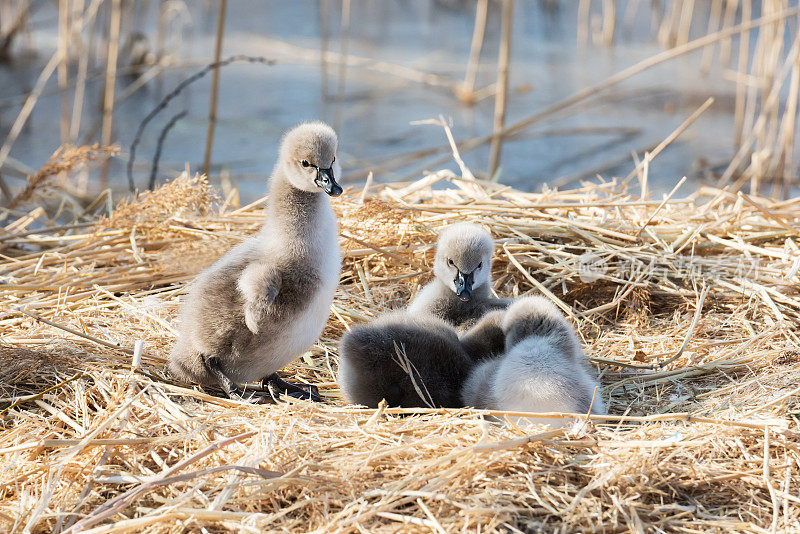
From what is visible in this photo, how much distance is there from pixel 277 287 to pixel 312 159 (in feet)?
1.32

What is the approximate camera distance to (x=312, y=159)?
2.62 metres

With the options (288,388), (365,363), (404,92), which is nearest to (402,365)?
(365,363)

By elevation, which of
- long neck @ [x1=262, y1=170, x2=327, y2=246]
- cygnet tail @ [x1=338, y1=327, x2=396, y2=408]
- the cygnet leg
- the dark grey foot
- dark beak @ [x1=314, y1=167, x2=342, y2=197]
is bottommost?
the dark grey foot

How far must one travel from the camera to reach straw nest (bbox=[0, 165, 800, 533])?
199 centimetres

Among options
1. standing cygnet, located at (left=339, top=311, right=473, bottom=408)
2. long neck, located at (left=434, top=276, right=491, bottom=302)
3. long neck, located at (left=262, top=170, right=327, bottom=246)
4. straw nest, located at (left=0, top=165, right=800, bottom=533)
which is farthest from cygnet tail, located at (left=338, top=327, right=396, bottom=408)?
long neck, located at (left=434, top=276, right=491, bottom=302)

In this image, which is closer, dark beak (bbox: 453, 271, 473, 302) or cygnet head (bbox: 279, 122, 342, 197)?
cygnet head (bbox: 279, 122, 342, 197)

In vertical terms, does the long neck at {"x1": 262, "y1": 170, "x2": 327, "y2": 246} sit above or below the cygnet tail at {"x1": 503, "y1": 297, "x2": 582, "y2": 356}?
above

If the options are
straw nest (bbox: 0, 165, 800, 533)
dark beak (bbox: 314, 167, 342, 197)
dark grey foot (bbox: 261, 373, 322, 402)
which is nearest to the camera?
straw nest (bbox: 0, 165, 800, 533)

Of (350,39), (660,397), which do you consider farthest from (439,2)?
(660,397)

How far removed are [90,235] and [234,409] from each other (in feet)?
5.52

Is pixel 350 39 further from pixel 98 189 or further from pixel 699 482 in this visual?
pixel 699 482

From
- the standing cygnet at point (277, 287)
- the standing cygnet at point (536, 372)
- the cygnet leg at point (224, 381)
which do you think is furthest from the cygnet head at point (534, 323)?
the cygnet leg at point (224, 381)

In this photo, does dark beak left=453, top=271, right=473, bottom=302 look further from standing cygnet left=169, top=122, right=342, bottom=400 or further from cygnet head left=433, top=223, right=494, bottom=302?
standing cygnet left=169, top=122, right=342, bottom=400

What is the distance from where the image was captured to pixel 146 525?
6.39 feet
